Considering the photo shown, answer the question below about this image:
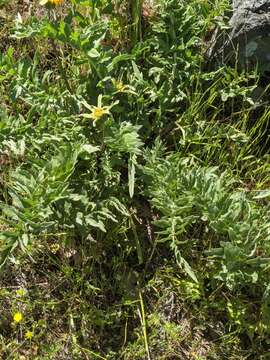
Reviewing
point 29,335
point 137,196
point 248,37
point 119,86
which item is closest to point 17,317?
point 29,335

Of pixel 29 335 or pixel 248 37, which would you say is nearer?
pixel 29 335

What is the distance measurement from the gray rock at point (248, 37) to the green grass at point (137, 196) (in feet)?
0.20

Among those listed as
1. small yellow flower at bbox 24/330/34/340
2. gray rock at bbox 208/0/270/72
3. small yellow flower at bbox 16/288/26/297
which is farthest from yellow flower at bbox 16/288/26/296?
gray rock at bbox 208/0/270/72

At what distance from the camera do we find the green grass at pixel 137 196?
2.51 m

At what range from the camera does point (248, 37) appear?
2898mm

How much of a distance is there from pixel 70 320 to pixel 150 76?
4.04 feet

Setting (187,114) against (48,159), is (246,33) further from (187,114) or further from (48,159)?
(48,159)

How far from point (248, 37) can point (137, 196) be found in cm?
96

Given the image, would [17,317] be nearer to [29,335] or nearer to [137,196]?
[29,335]

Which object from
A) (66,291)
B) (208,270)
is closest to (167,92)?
(208,270)

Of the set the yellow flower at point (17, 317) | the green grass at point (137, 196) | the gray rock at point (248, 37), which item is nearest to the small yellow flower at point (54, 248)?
the green grass at point (137, 196)

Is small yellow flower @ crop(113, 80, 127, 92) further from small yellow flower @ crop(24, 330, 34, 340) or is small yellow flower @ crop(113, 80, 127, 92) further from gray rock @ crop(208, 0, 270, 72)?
small yellow flower @ crop(24, 330, 34, 340)

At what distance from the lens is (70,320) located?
2639 millimetres

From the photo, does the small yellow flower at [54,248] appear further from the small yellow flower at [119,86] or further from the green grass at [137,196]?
the small yellow flower at [119,86]
